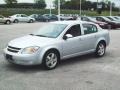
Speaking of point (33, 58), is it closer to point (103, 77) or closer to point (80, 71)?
point (80, 71)

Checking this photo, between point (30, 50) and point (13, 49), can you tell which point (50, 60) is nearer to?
point (30, 50)

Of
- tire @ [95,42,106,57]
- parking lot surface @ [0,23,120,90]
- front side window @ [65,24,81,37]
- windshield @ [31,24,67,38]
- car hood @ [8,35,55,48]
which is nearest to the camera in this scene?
parking lot surface @ [0,23,120,90]

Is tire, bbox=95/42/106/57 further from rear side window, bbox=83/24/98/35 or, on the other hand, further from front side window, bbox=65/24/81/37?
front side window, bbox=65/24/81/37

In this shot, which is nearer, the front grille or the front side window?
the front grille

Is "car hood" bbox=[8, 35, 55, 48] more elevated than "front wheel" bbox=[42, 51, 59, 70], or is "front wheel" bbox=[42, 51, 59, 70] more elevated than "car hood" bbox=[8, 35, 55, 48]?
"car hood" bbox=[8, 35, 55, 48]

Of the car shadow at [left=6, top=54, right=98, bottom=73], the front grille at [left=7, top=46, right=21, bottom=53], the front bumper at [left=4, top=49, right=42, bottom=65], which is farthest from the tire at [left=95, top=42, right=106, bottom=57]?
the front grille at [left=7, top=46, right=21, bottom=53]

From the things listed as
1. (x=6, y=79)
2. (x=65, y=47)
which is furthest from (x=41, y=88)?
(x=65, y=47)

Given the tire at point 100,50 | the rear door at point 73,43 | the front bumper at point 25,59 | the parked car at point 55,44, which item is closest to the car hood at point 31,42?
the parked car at point 55,44

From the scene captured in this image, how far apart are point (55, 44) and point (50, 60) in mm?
529

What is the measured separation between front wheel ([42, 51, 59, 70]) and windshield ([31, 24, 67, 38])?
2.32 feet

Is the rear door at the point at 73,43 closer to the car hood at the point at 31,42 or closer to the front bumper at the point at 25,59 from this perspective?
the car hood at the point at 31,42

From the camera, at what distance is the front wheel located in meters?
8.48

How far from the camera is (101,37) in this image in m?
10.8

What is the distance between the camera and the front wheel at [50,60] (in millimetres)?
8481
